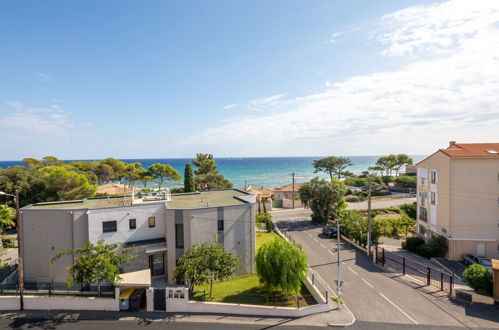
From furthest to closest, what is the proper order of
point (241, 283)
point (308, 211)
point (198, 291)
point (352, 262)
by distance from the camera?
point (308, 211) < point (352, 262) < point (241, 283) < point (198, 291)

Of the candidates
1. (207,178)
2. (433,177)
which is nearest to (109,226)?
(433,177)

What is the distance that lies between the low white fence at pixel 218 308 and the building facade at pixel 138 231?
163 inches

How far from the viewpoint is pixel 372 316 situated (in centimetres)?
1794

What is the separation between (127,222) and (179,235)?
4713 millimetres

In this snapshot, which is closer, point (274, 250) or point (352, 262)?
point (274, 250)

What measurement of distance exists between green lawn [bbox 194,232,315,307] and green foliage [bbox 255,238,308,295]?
33.0 inches

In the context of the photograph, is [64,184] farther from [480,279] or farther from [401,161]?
[401,161]

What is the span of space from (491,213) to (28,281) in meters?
46.3

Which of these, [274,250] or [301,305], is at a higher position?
[274,250]

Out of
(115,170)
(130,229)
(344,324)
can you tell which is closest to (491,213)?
(344,324)

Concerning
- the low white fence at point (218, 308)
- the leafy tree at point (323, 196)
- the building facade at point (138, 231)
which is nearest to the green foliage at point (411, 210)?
the leafy tree at point (323, 196)

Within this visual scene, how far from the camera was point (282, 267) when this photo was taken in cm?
1911

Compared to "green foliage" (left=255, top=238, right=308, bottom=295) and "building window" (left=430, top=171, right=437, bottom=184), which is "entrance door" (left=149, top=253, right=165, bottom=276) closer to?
"green foliage" (left=255, top=238, right=308, bottom=295)

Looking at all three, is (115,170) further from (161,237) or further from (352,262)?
(352,262)
